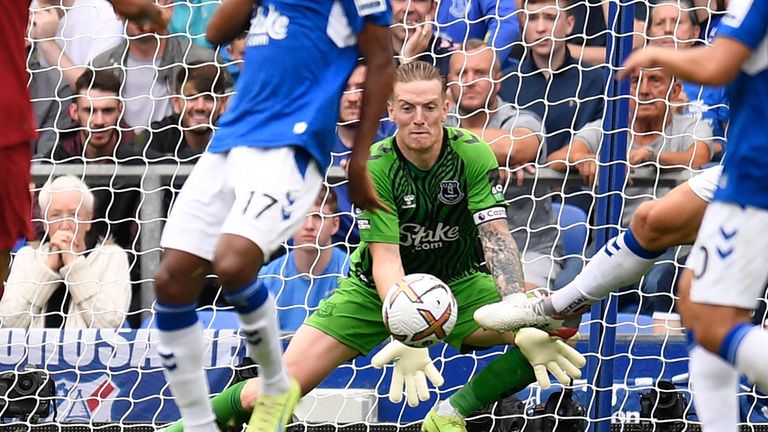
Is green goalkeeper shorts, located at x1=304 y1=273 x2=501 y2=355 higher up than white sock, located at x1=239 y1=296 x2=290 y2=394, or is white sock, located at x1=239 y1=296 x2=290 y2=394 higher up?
white sock, located at x1=239 y1=296 x2=290 y2=394

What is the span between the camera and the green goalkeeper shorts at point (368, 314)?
633 centimetres

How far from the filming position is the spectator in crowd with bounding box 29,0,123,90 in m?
7.98

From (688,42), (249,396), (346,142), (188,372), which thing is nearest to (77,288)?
(346,142)

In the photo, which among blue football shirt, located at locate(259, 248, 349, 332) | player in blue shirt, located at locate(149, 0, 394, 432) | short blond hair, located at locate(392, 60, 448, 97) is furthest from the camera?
blue football shirt, located at locate(259, 248, 349, 332)

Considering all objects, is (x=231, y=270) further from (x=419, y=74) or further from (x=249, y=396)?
(x=419, y=74)

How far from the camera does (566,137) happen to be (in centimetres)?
744

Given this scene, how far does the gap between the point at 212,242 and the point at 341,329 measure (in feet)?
5.59

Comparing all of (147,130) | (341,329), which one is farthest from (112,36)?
(341,329)

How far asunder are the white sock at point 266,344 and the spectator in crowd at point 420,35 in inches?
120

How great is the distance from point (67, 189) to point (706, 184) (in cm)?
383

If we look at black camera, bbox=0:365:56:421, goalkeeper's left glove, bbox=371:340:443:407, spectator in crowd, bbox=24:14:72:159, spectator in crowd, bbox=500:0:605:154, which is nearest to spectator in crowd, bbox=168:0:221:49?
spectator in crowd, bbox=24:14:72:159

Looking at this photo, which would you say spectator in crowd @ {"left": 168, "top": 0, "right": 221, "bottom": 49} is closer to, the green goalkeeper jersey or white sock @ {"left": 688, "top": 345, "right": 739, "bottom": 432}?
the green goalkeeper jersey

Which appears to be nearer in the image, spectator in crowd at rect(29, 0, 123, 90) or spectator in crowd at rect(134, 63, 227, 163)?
spectator in crowd at rect(134, 63, 227, 163)

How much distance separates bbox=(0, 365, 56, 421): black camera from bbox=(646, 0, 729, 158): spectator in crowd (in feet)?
11.2
